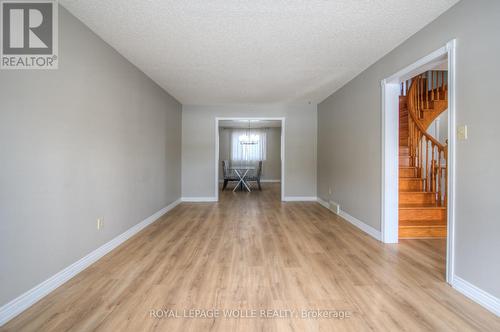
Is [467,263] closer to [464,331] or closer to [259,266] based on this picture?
[464,331]

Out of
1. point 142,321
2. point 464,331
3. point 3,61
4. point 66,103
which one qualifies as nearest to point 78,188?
point 66,103

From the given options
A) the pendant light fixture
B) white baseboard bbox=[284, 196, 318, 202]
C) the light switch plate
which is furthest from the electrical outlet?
the pendant light fixture

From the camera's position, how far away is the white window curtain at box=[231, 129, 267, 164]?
10.1 m

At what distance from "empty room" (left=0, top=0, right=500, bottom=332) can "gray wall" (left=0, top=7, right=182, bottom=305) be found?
1 cm

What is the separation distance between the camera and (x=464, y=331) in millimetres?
1393

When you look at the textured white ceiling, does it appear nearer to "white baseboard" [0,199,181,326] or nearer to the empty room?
the empty room

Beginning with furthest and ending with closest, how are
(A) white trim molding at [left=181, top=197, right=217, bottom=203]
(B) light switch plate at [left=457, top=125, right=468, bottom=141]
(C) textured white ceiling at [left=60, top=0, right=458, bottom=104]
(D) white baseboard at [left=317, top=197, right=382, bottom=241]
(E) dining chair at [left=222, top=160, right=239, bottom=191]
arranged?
(E) dining chair at [left=222, top=160, right=239, bottom=191]
(A) white trim molding at [left=181, top=197, right=217, bottom=203]
(D) white baseboard at [left=317, top=197, right=382, bottom=241]
(C) textured white ceiling at [left=60, top=0, right=458, bottom=104]
(B) light switch plate at [left=457, top=125, right=468, bottom=141]

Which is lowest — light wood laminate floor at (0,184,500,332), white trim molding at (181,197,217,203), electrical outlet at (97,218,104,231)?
light wood laminate floor at (0,184,500,332)

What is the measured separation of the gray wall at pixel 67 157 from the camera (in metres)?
1.53

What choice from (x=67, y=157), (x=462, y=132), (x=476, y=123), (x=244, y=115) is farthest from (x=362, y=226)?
(x=67, y=157)

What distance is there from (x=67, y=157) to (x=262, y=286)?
1998mm

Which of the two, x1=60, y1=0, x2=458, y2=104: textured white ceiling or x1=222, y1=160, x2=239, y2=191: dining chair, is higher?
x1=60, y1=0, x2=458, y2=104: textured white ceiling

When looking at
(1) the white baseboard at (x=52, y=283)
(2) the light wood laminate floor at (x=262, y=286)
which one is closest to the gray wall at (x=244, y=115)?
(2) the light wood laminate floor at (x=262, y=286)

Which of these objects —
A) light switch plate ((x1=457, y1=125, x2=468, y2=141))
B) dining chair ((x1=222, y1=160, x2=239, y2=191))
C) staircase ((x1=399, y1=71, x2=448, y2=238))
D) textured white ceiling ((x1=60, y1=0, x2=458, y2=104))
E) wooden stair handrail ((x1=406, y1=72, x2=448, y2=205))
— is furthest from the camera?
dining chair ((x1=222, y1=160, x2=239, y2=191))
